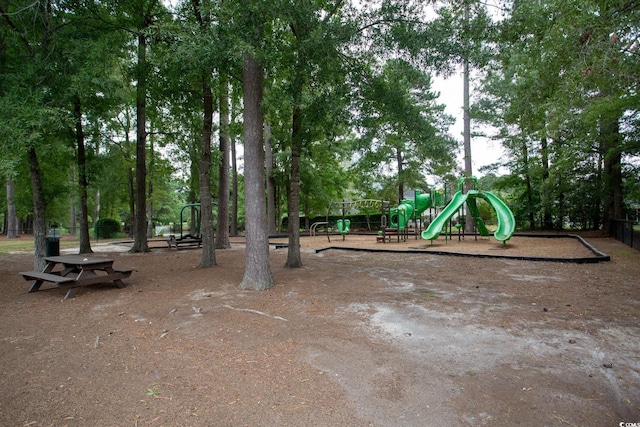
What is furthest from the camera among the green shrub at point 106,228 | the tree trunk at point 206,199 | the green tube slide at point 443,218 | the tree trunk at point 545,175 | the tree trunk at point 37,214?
the green shrub at point 106,228

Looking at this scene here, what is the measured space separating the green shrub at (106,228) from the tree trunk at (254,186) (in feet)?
69.5

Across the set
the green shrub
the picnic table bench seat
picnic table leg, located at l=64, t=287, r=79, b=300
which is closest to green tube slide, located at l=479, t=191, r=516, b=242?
the picnic table bench seat

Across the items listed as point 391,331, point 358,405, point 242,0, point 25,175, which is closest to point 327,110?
point 242,0

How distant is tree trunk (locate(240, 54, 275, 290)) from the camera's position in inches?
231

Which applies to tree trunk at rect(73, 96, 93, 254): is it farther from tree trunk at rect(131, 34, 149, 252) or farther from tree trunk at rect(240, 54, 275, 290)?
tree trunk at rect(240, 54, 275, 290)

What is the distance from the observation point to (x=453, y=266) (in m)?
8.24

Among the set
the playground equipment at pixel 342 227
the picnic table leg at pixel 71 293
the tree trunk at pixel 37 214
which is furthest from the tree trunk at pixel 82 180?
the playground equipment at pixel 342 227

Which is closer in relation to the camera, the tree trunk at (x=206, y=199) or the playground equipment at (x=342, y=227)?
the tree trunk at (x=206, y=199)

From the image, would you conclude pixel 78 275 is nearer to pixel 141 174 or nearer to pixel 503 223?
pixel 141 174

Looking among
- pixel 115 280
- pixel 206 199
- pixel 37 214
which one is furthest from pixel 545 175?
pixel 37 214

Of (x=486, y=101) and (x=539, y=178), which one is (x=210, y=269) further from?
(x=539, y=178)

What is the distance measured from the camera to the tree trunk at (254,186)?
5859mm

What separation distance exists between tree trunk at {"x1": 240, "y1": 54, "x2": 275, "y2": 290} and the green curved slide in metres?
8.82

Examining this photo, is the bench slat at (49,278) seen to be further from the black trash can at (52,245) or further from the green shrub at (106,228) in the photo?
the green shrub at (106,228)
